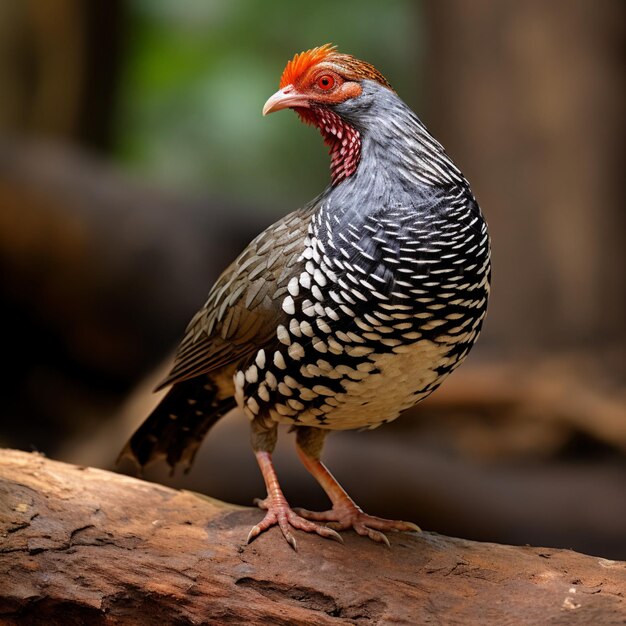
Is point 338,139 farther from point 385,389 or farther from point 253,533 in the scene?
point 253,533

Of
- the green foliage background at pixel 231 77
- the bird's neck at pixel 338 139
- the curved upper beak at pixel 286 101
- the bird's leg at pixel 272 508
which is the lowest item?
the bird's leg at pixel 272 508

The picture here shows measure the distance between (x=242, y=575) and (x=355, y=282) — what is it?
110 centimetres

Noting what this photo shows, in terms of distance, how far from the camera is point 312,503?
6.55 m

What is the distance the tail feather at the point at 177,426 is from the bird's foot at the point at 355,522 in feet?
2.28

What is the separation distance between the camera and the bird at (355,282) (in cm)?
303

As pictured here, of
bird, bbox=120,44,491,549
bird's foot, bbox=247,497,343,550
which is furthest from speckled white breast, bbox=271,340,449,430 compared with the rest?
bird's foot, bbox=247,497,343,550

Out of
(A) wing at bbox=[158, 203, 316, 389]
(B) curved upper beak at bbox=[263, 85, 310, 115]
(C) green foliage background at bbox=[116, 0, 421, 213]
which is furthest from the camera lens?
(C) green foliage background at bbox=[116, 0, 421, 213]

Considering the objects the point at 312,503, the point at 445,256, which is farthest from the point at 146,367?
the point at 445,256

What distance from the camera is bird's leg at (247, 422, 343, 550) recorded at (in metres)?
3.33

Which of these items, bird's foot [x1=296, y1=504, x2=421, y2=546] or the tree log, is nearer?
the tree log

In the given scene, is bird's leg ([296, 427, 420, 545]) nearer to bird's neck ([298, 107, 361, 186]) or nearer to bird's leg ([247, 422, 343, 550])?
bird's leg ([247, 422, 343, 550])

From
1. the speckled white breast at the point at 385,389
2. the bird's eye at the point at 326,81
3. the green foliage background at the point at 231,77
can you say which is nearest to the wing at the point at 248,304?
the speckled white breast at the point at 385,389

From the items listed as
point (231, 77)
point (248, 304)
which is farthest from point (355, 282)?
point (231, 77)

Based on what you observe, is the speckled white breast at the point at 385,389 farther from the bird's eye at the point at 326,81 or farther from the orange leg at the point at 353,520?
the bird's eye at the point at 326,81
